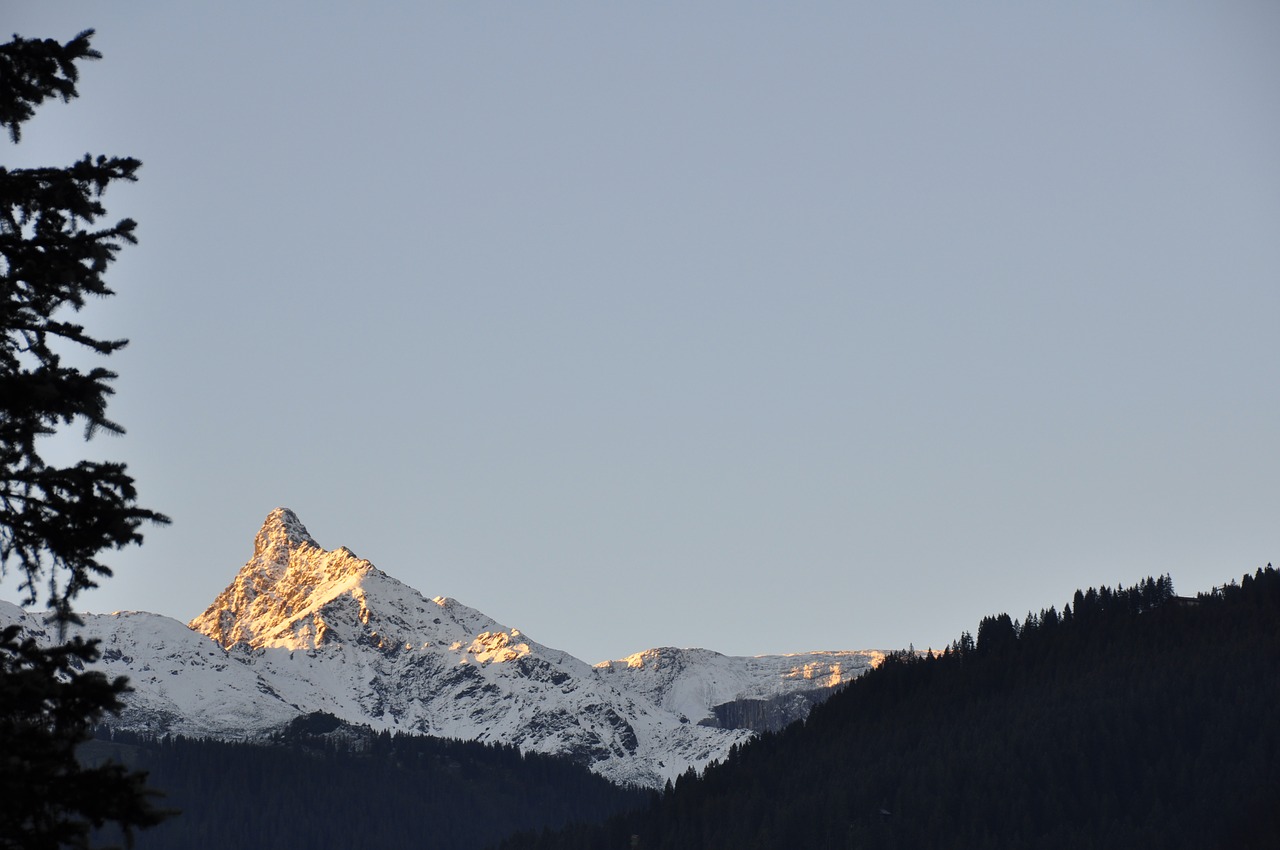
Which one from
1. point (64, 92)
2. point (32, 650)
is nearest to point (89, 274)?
point (64, 92)

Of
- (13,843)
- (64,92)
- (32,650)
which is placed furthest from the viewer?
(64,92)

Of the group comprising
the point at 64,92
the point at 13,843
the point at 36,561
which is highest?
the point at 64,92

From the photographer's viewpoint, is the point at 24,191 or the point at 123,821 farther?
the point at 24,191

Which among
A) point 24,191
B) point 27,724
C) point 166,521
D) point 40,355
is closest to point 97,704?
point 27,724

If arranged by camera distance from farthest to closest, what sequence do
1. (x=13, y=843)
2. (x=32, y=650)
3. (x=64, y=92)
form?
(x=64, y=92)
(x=32, y=650)
(x=13, y=843)

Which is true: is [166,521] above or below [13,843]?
above

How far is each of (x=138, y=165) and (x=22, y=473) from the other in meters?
4.49

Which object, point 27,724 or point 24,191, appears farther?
point 24,191

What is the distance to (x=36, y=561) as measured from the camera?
82.3ft

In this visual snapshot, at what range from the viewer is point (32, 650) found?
24.6 m

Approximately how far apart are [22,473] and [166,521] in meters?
1.97

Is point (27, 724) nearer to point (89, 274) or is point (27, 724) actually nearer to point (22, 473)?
point (22, 473)

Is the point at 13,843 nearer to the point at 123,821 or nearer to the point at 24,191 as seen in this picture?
the point at 123,821

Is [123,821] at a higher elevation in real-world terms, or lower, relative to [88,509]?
lower
